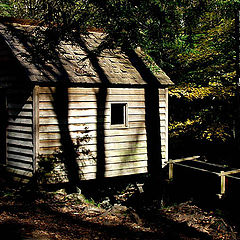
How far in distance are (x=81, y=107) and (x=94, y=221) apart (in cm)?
421

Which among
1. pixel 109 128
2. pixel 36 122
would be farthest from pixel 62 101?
pixel 109 128

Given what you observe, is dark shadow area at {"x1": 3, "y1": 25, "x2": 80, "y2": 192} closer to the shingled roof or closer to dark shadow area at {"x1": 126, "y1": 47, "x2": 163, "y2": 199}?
the shingled roof

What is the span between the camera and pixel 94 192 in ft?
47.3

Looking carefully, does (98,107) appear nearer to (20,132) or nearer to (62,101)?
(62,101)

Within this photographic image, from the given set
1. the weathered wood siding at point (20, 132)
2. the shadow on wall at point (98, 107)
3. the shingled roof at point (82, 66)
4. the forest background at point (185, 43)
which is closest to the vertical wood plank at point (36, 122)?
the weathered wood siding at point (20, 132)

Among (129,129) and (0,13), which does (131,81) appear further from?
(0,13)

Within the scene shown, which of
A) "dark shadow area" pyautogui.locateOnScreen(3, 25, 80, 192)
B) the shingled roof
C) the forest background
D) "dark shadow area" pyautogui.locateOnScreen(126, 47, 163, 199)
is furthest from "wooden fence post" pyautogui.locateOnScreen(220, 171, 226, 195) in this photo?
"dark shadow area" pyautogui.locateOnScreen(3, 25, 80, 192)

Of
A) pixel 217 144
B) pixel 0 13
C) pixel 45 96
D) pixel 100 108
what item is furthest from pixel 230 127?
pixel 0 13

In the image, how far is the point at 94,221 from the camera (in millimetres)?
9266

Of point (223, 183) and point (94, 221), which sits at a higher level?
point (223, 183)

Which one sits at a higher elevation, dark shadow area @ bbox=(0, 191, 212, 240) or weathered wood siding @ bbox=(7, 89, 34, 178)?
weathered wood siding @ bbox=(7, 89, 34, 178)

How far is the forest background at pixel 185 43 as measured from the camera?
11016 mm

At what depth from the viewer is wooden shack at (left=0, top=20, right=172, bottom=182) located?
11312 mm

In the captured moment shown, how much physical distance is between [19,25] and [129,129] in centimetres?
587
